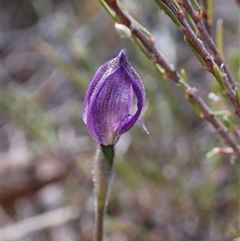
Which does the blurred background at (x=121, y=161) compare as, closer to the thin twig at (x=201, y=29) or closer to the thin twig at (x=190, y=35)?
the thin twig at (x=201, y=29)

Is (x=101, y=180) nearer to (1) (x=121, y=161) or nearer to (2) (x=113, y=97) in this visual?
(2) (x=113, y=97)

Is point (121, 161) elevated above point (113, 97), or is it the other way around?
point (113, 97)

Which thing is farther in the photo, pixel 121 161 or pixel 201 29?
pixel 121 161

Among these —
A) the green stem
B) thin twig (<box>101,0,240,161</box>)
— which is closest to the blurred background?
thin twig (<box>101,0,240,161</box>)

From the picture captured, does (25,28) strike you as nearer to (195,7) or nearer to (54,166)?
(54,166)

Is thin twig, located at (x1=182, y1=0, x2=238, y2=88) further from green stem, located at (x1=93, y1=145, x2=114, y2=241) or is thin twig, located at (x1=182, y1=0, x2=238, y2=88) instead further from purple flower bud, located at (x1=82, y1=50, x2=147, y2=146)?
green stem, located at (x1=93, y1=145, x2=114, y2=241)

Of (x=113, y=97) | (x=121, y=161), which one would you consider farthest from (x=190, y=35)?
(x=121, y=161)
